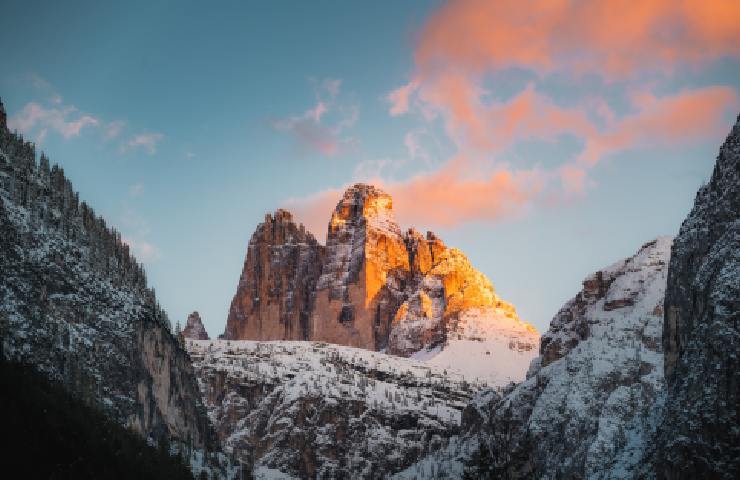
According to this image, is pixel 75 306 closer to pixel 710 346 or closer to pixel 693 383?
pixel 693 383

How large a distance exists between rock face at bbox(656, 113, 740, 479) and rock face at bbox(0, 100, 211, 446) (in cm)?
9743

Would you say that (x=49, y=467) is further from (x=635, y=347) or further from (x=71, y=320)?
(x=635, y=347)

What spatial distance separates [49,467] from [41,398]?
1735 cm

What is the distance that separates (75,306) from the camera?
16212 centimetres

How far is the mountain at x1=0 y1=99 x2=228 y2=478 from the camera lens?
147250 mm

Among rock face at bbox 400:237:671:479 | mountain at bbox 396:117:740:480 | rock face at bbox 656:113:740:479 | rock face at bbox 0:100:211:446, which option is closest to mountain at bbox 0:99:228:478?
rock face at bbox 0:100:211:446

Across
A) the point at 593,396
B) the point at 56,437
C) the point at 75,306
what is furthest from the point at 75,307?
the point at 593,396

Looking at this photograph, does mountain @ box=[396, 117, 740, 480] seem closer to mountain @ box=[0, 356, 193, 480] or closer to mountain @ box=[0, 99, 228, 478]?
mountain @ box=[0, 356, 193, 480]

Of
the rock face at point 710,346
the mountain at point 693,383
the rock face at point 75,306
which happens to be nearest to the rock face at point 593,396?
the mountain at point 693,383

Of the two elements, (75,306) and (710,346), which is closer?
(710,346)

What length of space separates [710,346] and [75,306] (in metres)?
125

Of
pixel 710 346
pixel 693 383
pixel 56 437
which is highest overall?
pixel 710 346

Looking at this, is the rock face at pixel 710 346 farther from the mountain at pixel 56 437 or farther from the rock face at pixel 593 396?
the mountain at pixel 56 437

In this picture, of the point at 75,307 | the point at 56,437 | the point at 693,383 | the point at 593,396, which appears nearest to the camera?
the point at 693,383
